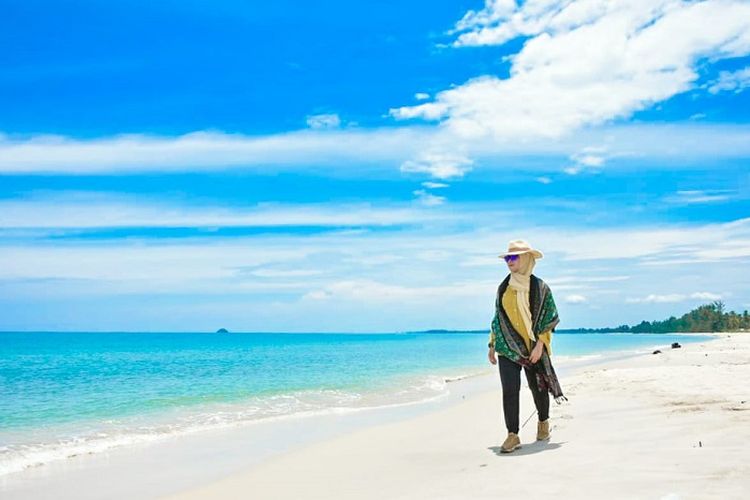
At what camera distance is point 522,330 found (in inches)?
272

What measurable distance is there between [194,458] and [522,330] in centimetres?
504

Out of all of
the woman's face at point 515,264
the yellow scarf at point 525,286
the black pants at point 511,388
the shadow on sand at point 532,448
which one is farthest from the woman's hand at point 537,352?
the shadow on sand at point 532,448

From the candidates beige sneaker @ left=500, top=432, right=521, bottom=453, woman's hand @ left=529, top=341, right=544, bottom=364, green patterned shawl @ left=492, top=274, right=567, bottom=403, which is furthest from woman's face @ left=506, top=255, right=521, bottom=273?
beige sneaker @ left=500, top=432, right=521, bottom=453

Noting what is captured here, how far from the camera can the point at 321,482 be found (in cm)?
678

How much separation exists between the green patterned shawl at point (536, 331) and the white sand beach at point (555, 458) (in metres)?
0.70

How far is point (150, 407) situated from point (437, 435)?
10465 millimetres

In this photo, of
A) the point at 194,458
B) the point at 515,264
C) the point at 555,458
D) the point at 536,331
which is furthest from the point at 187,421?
the point at 555,458

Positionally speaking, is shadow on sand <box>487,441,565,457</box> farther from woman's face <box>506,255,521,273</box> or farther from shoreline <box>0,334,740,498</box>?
shoreline <box>0,334,740,498</box>

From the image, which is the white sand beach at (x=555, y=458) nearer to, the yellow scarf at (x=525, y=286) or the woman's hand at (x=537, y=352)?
the woman's hand at (x=537, y=352)

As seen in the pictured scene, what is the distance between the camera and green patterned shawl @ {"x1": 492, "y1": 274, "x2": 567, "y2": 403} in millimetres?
6895

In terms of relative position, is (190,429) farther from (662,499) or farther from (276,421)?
(662,499)

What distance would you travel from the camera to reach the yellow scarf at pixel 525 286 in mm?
6883

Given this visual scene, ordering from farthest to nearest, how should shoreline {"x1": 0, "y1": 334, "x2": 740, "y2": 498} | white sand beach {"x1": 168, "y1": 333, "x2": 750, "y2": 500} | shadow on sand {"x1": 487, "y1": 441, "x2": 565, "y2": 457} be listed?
shoreline {"x1": 0, "y1": 334, "x2": 740, "y2": 498}
shadow on sand {"x1": 487, "y1": 441, "x2": 565, "y2": 457}
white sand beach {"x1": 168, "y1": 333, "x2": 750, "y2": 500}

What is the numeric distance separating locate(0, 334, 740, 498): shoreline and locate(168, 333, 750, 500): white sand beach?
37cm
